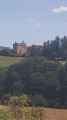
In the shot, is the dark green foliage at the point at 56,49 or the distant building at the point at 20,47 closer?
the dark green foliage at the point at 56,49

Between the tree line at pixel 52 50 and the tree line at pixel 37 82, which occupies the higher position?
the tree line at pixel 52 50

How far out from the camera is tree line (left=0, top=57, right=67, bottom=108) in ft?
130

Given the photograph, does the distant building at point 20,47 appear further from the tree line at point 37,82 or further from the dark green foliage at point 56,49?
the tree line at point 37,82

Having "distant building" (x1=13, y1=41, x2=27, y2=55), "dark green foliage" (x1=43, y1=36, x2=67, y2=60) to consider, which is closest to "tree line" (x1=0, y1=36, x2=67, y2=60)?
"dark green foliage" (x1=43, y1=36, x2=67, y2=60)

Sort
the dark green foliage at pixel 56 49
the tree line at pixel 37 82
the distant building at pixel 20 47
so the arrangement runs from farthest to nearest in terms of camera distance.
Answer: the distant building at pixel 20 47 → the dark green foliage at pixel 56 49 → the tree line at pixel 37 82

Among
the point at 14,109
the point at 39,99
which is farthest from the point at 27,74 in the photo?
the point at 14,109

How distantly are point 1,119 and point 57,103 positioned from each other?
28956 mm

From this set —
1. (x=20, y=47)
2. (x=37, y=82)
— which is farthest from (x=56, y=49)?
(x=37, y=82)

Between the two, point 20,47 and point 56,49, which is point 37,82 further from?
point 20,47

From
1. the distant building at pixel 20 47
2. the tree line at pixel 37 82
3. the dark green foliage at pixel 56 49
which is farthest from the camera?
the distant building at pixel 20 47

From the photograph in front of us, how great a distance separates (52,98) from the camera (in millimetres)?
40781

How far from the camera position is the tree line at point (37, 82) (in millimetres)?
39544

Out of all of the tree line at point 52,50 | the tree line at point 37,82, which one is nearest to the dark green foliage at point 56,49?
the tree line at point 52,50

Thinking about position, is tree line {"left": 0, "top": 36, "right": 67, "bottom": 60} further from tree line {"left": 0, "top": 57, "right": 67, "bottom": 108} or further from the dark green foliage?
tree line {"left": 0, "top": 57, "right": 67, "bottom": 108}
